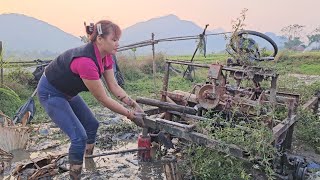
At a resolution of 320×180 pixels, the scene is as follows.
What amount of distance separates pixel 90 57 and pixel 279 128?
2588 millimetres

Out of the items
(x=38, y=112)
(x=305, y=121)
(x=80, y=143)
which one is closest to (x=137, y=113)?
(x=80, y=143)

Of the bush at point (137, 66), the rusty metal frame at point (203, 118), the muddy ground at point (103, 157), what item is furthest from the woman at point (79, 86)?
the bush at point (137, 66)

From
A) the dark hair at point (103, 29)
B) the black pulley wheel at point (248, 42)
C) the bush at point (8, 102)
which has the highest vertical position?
the dark hair at point (103, 29)

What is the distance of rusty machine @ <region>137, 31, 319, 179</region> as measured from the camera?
4.58 metres

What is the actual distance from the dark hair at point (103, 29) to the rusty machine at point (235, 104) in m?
1.63

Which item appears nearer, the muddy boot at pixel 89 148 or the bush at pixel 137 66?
the muddy boot at pixel 89 148

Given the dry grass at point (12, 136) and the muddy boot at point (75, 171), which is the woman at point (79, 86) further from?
the dry grass at point (12, 136)

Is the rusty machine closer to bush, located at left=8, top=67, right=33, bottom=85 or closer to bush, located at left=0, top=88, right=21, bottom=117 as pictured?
bush, located at left=0, top=88, right=21, bottom=117

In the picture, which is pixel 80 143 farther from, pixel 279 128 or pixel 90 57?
pixel 279 128

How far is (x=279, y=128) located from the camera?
4.66 metres

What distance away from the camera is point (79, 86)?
406cm

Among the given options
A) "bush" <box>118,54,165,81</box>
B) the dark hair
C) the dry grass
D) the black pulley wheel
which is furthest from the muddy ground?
"bush" <box>118,54,165,81</box>

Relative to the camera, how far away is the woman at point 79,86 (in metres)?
3.71

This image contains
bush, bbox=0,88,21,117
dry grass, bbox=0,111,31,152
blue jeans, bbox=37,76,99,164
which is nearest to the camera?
blue jeans, bbox=37,76,99,164
